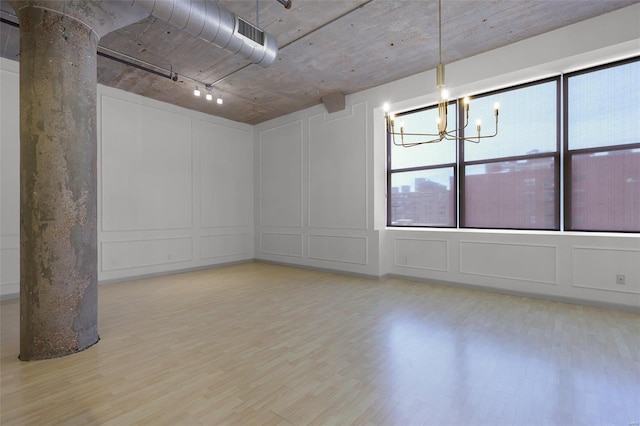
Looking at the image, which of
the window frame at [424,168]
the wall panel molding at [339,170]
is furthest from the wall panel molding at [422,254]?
the wall panel molding at [339,170]

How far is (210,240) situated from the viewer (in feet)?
23.0

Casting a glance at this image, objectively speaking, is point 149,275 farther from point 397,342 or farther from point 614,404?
point 614,404

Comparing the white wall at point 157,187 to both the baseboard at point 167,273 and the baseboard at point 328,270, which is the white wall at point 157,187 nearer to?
the baseboard at point 167,273

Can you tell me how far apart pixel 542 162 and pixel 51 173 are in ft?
19.4

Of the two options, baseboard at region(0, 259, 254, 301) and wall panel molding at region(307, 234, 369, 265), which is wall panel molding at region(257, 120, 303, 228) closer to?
wall panel molding at region(307, 234, 369, 265)

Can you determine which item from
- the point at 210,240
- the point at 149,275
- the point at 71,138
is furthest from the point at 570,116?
the point at 149,275

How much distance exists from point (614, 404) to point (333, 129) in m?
5.47

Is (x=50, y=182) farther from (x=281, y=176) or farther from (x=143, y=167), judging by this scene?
(x=281, y=176)

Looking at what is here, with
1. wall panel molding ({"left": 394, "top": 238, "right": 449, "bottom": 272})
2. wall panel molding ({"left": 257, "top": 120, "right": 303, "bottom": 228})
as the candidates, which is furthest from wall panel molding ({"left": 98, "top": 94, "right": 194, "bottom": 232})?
wall panel molding ({"left": 394, "top": 238, "right": 449, "bottom": 272})

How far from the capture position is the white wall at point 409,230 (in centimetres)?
384

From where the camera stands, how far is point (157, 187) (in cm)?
613

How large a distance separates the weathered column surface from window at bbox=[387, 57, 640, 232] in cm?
494

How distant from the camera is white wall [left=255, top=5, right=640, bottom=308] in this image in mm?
3838

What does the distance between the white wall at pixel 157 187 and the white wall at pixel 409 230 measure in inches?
28.0
